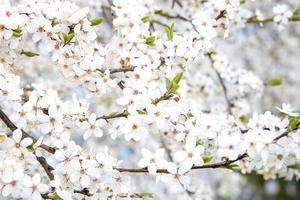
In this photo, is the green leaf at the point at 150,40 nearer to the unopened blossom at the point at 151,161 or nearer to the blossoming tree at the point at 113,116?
the blossoming tree at the point at 113,116

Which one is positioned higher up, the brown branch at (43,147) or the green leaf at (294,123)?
the green leaf at (294,123)

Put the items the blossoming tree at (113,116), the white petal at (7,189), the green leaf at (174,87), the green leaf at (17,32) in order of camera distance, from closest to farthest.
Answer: the white petal at (7,189) < the blossoming tree at (113,116) < the green leaf at (174,87) < the green leaf at (17,32)

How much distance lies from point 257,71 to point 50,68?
2932 millimetres

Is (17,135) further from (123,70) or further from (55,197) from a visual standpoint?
(123,70)

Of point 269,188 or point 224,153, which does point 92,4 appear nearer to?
point 224,153

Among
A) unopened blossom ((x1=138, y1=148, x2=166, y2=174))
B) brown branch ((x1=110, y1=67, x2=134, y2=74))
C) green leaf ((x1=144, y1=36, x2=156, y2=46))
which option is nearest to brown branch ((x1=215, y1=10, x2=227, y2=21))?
green leaf ((x1=144, y1=36, x2=156, y2=46))

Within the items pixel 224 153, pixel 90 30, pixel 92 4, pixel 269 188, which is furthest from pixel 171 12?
pixel 269 188

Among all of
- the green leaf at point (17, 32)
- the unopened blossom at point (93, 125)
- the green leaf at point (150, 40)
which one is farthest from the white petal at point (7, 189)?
the green leaf at point (150, 40)

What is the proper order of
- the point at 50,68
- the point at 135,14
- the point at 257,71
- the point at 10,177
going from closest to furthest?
the point at 10,177
the point at 135,14
the point at 50,68
the point at 257,71

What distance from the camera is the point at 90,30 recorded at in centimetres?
269

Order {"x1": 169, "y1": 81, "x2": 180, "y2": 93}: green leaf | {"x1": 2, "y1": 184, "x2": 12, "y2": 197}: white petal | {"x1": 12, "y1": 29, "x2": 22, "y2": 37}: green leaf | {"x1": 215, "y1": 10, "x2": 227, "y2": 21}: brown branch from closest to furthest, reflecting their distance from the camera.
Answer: {"x1": 2, "y1": 184, "x2": 12, "y2": 197}: white petal < {"x1": 169, "y1": 81, "x2": 180, "y2": 93}: green leaf < {"x1": 12, "y1": 29, "x2": 22, "y2": 37}: green leaf < {"x1": 215, "y1": 10, "x2": 227, "y2": 21}: brown branch

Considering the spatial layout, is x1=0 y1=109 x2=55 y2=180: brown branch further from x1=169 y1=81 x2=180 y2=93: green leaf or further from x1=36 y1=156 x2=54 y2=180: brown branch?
x1=169 y1=81 x2=180 y2=93: green leaf

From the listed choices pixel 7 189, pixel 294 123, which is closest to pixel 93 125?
pixel 7 189

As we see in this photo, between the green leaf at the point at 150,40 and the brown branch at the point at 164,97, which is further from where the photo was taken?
the green leaf at the point at 150,40
